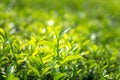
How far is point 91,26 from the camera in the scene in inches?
195

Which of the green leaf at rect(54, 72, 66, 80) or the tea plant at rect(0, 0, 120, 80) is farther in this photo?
the tea plant at rect(0, 0, 120, 80)

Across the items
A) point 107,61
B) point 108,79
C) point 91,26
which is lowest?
point 108,79

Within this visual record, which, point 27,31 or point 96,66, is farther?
point 27,31

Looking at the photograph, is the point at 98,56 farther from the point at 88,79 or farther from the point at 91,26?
the point at 91,26

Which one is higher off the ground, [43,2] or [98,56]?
[43,2]

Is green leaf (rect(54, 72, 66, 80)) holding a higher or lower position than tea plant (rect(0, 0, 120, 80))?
lower

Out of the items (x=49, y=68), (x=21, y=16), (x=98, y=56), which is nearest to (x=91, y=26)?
(x=21, y=16)

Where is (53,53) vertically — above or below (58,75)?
above

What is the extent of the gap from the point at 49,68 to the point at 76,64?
0.38 meters

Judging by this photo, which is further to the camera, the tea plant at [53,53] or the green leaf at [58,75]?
the tea plant at [53,53]

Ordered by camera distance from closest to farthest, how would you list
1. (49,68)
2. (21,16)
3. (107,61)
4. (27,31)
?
(49,68), (107,61), (27,31), (21,16)

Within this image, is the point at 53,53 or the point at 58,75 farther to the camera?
the point at 53,53

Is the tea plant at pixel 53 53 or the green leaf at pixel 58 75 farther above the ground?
the tea plant at pixel 53 53

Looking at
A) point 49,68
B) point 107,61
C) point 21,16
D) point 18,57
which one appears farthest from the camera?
point 21,16
